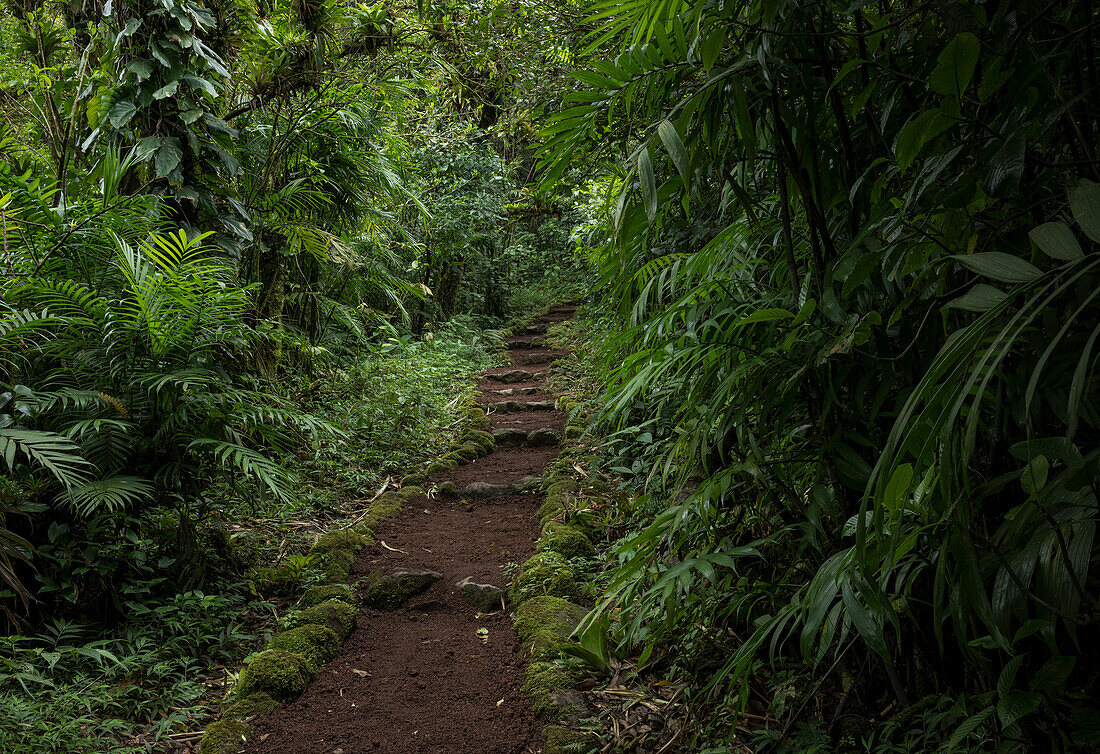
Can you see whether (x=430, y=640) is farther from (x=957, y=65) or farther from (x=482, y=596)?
Answer: (x=957, y=65)

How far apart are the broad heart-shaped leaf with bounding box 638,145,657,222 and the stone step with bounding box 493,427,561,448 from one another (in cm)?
450

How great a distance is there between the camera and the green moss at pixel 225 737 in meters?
2.11

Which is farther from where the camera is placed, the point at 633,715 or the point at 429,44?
the point at 429,44

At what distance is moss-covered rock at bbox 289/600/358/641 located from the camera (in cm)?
285

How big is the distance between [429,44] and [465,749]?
553 cm

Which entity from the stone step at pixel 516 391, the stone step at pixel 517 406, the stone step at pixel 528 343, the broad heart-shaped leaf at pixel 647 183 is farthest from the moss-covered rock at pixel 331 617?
the stone step at pixel 528 343

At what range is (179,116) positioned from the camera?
10.8 ft

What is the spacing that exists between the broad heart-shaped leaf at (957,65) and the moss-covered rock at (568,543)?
2783 mm

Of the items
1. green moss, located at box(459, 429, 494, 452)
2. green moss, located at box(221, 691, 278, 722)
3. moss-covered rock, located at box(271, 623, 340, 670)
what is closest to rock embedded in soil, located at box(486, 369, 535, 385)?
green moss, located at box(459, 429, 494, 452)

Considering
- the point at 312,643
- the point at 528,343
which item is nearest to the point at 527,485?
the point at 312,643

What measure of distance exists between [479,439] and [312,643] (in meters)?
3.00

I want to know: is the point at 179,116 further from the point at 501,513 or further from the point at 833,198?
the point at 833,198

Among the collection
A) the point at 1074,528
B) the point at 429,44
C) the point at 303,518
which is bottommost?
the point at 303,518

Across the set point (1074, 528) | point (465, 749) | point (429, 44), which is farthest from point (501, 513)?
point (429, 44)
